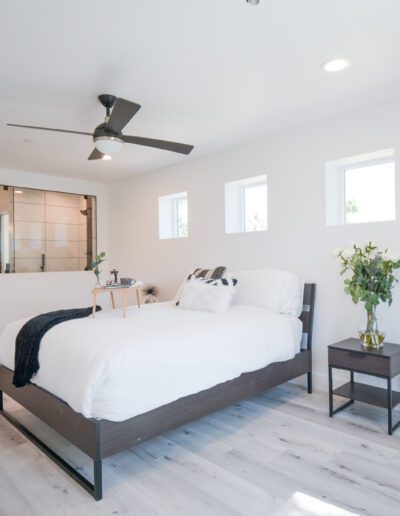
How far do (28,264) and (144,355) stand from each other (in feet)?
12.5

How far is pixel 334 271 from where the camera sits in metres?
3.37

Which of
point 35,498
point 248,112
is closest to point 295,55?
point 248,112

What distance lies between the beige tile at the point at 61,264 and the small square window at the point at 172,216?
4.98 ft

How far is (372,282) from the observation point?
2.80 metres

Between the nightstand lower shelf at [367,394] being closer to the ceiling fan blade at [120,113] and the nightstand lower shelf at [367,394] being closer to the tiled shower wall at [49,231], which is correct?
the ceiling fan blade at [120,113]

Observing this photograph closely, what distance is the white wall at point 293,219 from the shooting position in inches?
125

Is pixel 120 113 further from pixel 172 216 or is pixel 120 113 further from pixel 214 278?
pixel 172 216

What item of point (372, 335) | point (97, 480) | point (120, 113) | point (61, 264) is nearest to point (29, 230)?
point (61, 264)

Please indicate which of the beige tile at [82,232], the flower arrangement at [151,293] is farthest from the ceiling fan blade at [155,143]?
the beige tile at [82,232]

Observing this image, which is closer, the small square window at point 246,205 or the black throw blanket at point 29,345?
the black throw blanket at point 29,345

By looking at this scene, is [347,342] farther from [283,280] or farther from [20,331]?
[20,331]

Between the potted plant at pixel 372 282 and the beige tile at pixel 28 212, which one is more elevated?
the beige tile at pixel 28 212

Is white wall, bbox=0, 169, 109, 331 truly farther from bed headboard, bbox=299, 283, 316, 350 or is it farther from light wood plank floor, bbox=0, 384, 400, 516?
bed headboard, bbox=299, 283, 316, 350

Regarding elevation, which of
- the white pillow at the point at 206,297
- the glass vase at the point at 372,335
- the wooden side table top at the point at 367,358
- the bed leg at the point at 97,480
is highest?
the white pillow at the point at 206,297
